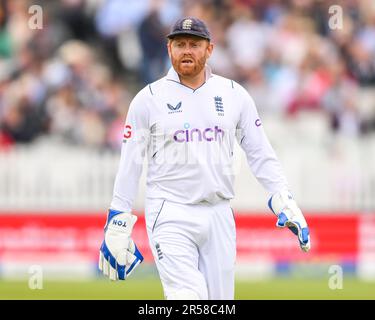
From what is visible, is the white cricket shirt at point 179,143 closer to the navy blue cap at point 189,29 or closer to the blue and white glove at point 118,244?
the blue and white glove at point 118,244

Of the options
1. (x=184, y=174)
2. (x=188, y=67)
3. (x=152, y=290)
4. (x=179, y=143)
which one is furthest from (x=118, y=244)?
(x=152, y=290)

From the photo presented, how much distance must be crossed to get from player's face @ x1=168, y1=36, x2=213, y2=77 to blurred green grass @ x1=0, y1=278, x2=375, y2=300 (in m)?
4.76

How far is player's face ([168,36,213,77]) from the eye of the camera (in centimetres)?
715

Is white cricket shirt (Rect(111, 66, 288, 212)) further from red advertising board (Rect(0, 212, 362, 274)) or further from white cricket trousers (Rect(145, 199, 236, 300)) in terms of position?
red advertising board (Rect(0, 212, 362, 274))

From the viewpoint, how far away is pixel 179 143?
7.19 meters

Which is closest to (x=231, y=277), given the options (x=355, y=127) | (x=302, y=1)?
(x=355, y=127)

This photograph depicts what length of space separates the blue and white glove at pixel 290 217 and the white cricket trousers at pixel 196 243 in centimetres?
31

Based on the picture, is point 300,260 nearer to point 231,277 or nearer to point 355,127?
point 355,127

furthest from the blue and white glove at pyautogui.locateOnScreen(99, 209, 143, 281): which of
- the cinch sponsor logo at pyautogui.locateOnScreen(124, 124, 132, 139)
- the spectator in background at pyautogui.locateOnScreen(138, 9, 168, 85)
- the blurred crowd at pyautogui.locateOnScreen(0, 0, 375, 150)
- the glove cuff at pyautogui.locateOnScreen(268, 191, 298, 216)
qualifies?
the spectator in background at pyautogui.locateOnScreen(138, 9, 168, 85)

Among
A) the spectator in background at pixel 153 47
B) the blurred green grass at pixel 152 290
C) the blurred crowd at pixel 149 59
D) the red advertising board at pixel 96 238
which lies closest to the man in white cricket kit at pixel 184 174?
the blurred green grass at pixel 152 290

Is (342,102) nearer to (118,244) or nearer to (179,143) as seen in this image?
(179,143)

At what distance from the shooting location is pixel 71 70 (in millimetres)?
16156

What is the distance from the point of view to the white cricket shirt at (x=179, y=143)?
23.6 feet
